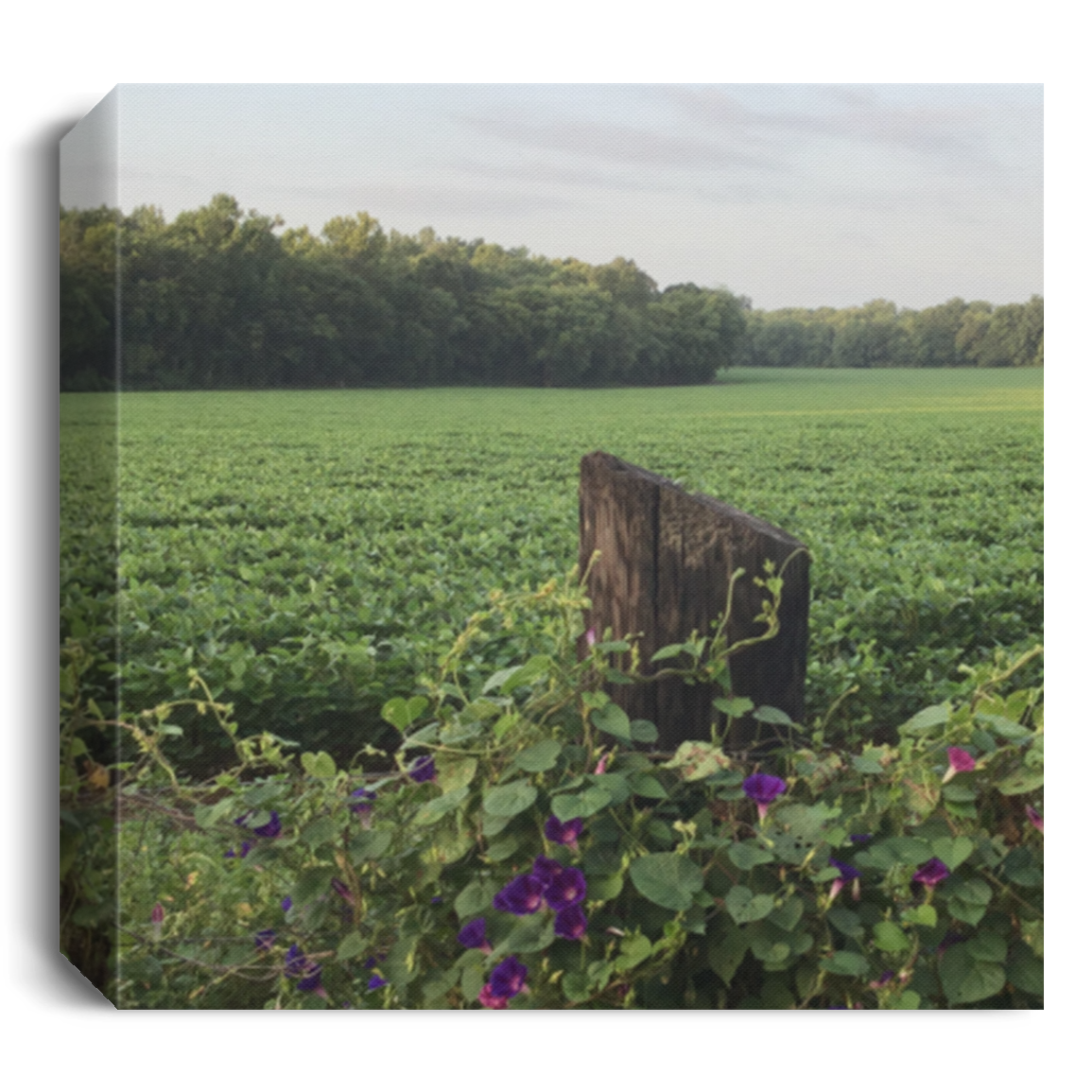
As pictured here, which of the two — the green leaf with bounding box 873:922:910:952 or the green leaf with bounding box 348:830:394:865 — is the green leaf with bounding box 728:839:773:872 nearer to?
the green leaf with bounding box 873:922:910:952

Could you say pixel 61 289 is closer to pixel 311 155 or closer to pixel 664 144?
pixel 311 155

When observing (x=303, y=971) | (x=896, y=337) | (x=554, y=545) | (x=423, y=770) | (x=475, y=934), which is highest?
(x=896, y=337)

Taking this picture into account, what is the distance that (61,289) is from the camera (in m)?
1.47

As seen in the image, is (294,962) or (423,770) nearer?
(423,770)

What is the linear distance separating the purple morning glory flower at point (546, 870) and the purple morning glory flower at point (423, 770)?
18cm

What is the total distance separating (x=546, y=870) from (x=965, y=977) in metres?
0.58

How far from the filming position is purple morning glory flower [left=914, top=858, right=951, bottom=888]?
1380 mm

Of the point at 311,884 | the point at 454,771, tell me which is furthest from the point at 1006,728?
the point at 311,884

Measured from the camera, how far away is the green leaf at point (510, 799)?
1308 mm

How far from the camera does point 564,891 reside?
52.6 inches

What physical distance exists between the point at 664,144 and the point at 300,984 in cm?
131

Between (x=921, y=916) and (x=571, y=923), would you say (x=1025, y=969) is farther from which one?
(x=571, y=923)

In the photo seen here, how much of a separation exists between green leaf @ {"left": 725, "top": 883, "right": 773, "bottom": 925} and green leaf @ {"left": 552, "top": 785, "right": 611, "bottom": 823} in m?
0.21

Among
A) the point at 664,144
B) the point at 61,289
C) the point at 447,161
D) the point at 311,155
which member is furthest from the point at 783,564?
the point at 61,289
